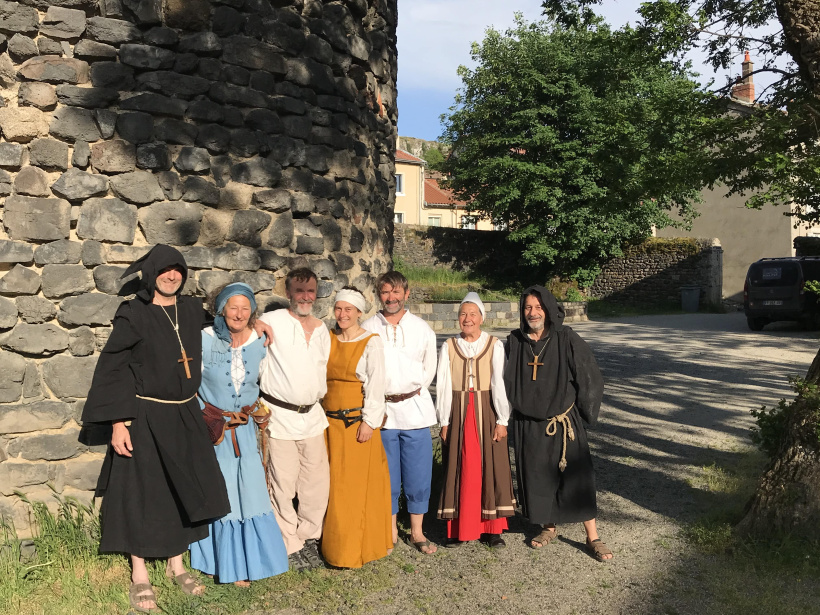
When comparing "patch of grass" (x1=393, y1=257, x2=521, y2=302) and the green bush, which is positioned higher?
"patch of grass" (x1=393, y1=257, x2=521, y2=302)

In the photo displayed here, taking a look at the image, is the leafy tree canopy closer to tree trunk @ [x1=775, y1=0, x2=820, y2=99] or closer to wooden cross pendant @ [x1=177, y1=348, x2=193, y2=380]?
tree trunk @ [x1=775, y1=0, x2=820, y2=99]

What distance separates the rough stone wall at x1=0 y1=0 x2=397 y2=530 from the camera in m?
3.98

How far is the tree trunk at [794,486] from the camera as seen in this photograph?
4211 millimetres

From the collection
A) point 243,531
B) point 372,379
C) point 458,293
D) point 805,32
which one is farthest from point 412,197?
point 243,531

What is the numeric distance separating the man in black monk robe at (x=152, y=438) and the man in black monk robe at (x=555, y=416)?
1836mm

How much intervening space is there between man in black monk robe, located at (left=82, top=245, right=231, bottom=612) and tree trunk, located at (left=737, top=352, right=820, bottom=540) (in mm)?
3109

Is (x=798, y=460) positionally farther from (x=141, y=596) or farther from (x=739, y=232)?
(x=739, y=232)

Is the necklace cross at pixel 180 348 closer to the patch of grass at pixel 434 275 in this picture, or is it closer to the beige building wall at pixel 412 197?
the patch of grass at pixel 434 275

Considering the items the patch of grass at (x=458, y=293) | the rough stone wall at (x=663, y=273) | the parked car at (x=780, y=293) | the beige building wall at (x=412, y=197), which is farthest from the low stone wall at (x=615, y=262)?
the beige building wall at (x=412, y=197)

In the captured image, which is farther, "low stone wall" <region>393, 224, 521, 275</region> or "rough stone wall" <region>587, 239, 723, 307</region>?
"low stone wall" <region>393, 224, 521, 275</region>

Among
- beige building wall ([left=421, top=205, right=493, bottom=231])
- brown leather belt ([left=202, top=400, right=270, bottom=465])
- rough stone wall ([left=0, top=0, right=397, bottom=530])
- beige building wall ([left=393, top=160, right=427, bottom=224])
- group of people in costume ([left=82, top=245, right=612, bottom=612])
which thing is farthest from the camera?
beige building wall ([left=421, top=205, right=493, bottom=231])

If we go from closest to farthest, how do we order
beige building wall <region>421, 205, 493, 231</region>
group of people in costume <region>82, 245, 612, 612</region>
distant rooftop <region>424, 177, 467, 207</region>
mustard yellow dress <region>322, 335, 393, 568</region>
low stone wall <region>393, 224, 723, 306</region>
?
group of people in costume <region>82, 245, 612, 612</region>, mustard yellow dress <region>322, 335, 393, 568</region>, low stone wall <region>393, 224, 723, 306</region>, beige building wall <region>421, 205, 493, 231</region>, distant rooftop <region>424, 177, 467, 207</region>

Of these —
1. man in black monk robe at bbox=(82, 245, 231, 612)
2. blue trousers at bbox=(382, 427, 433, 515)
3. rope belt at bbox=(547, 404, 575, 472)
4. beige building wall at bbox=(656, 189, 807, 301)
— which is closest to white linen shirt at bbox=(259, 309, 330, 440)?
man in black monk robe at bbox=(82, 245, 231, 612)

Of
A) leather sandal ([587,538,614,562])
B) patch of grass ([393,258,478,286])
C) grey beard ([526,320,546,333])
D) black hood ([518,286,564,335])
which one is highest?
patch of grass ([393,258,478,286])
